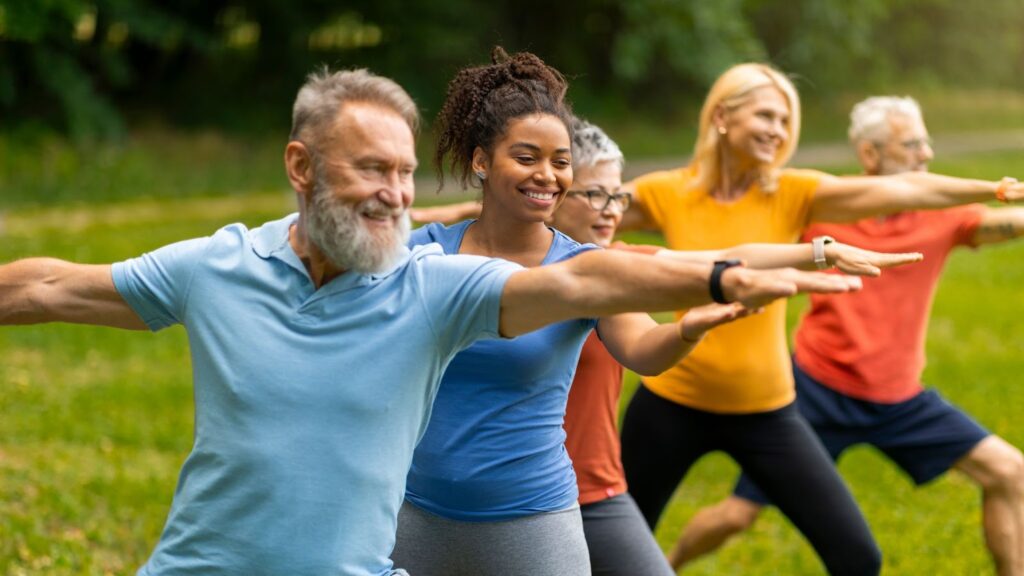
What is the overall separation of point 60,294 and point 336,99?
0.83m

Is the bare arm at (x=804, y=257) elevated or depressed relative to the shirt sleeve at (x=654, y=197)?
depressed

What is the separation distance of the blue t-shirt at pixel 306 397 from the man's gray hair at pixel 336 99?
29 cm

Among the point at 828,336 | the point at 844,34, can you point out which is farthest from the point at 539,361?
the point at 844,34

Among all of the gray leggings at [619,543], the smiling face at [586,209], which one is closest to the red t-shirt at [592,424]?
the gray leggings at [619,543]

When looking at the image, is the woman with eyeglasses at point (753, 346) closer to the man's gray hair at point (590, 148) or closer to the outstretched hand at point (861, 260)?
the man's gray hair at point (590, 148)

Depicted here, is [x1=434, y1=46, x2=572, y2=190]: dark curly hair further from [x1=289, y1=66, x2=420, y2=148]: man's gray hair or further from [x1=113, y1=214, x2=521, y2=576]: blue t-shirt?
[x1=113, y1=214, x2=521, y2=576]: blue t-shirt

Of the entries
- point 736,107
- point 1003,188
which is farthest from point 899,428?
point 736,107

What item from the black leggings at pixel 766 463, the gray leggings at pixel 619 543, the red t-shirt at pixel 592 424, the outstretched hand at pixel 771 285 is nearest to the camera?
the outstretched hand at pixel 771 285

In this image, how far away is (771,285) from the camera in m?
2.74

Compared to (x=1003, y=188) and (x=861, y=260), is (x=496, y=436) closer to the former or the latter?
(x=861, y=260)

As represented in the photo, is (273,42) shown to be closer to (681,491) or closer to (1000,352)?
(1000,352)

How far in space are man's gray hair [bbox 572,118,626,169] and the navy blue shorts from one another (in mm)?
2068

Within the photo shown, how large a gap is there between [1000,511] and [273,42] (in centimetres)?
2100

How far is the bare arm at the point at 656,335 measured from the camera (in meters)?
3.11
